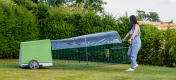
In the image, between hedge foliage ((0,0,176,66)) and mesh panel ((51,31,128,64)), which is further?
hedge foliage ((0,0,176,66))

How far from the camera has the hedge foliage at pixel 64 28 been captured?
1073 centimetres

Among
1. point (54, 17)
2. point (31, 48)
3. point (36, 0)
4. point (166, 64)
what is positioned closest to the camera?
point (31, 48)

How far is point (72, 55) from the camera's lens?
9.34 meters

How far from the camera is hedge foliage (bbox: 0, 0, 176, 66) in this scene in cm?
1073

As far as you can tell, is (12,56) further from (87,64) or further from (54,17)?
(87,64)

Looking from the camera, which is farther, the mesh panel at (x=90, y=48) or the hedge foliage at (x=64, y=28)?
the hedge foliage at (x=64, y=28)

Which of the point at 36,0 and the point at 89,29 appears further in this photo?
the point at 36,0

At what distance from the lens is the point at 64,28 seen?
13125 mm

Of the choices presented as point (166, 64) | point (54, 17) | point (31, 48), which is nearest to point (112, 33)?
point (31, 48)

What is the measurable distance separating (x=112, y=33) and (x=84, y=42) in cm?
89

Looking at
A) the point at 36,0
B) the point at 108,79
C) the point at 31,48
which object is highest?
the point at 36,0

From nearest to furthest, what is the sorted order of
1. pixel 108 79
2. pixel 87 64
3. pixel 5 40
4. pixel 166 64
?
pixel 108 79 < pixel 87 64 < pixel 166 64 < pixel 5 40

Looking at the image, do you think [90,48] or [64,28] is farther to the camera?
[64,28]

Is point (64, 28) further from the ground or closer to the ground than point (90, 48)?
further from the ground
